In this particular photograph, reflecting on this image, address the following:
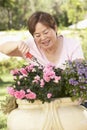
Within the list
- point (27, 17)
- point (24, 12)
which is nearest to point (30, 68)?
point (27, 17)

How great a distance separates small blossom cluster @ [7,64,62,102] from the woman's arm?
1.11ft

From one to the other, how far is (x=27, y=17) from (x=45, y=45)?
1269 inches

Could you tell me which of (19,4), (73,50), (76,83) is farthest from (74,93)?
(19,4)

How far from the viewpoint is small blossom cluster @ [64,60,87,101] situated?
3.38 m

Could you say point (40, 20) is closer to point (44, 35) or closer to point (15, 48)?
point (44, 35)

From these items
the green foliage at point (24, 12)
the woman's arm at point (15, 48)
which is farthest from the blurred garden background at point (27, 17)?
the woman's arm at point (15, 48)

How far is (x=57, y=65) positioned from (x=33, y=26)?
0.37 meters

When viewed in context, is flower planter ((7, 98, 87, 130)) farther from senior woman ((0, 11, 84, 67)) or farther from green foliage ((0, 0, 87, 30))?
green foliage ((0, 0, 87, 30))

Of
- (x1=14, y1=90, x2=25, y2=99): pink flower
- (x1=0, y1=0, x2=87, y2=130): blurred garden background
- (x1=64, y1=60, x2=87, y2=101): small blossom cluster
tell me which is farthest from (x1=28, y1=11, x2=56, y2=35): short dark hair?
(x1=0, y1=0, x2=87, y2=130): blurred garden background

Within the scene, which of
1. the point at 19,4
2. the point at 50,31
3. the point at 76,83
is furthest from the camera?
the point at 19,4

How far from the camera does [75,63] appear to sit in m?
3.48

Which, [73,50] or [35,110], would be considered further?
[73,50]

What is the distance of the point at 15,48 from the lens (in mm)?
3871

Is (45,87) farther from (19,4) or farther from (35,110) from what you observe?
(19,4)
